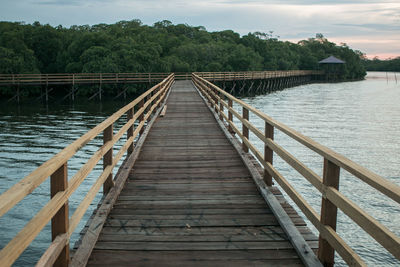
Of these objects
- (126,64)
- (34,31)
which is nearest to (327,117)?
(126,64)

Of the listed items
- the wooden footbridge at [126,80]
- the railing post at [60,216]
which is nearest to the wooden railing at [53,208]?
the railing post at [60,216]

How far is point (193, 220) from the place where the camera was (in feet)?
14.6

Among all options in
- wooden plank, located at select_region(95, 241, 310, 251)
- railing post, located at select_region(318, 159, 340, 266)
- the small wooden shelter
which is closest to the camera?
railing post, located at select_region(318, 159, 340, 266)

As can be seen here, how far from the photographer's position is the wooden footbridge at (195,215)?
109 inches

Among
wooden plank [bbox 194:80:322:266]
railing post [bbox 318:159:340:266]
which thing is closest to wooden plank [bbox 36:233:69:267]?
wooden plank [bbox 194:80:322:266]

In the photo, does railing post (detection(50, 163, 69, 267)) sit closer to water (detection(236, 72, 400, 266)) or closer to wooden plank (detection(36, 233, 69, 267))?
wooden plank (detection(36, 233, 69, 267))

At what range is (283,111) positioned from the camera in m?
37.1

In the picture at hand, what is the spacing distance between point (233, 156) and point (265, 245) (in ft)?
13.2

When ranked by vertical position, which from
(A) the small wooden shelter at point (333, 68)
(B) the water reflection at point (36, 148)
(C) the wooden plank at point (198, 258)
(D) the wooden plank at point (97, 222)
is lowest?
(B) the water reflection at point (36, 148)

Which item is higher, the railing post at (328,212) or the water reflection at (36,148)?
the railing post at (328,212)

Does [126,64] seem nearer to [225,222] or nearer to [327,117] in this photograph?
[327,117]

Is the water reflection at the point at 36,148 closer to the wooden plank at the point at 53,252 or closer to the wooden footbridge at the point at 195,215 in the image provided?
the wooden footbridge at the point at 195,215

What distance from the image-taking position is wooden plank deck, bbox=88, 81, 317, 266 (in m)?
3.57

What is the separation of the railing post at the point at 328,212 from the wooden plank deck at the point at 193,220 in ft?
0.71
